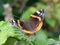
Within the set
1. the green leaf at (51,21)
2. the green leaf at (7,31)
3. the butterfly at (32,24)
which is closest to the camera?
the green leaf at (7,31)

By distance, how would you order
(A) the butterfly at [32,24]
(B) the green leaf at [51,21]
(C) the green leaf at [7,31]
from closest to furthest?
1. (C) the green leaf at [7,31]
2. (A) the butterfly at [32,24]
3. (B) the green leaf at [51,21]

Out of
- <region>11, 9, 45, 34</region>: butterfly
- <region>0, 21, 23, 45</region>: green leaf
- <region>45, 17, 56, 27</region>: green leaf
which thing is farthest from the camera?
<region>45, 17, 56, 27</region>: green leaf

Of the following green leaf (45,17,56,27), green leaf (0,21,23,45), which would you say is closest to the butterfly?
green leaf (0,21,23,45)

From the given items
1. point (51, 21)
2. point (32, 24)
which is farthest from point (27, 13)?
point (32, 24)

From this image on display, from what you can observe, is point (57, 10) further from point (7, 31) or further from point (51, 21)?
point (7, 31)

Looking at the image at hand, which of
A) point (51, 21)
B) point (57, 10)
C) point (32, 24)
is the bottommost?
point (51, 21)

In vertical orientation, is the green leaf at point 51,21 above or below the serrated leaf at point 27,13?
below

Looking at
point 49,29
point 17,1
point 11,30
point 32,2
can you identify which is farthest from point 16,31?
point 32,2

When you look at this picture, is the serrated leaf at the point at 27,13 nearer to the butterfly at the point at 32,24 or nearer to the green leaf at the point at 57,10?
the green leaf at the point at 57,10

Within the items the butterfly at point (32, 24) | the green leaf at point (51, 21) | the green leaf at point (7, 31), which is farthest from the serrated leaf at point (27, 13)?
the green leaf at point (7, 31)

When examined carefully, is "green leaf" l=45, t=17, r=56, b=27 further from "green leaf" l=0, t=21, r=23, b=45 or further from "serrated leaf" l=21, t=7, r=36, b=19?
"green leaf" l=0, t=21, r=23, b=45

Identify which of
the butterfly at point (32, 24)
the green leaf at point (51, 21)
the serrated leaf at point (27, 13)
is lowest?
the green leaf at point (51, 21)

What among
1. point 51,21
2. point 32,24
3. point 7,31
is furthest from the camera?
point 51,21
